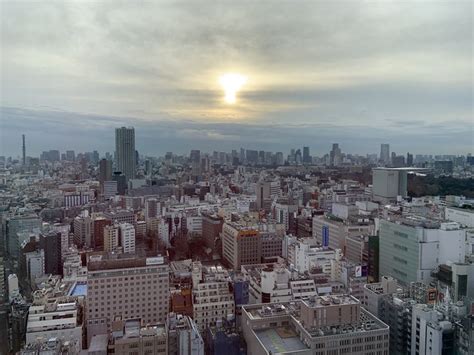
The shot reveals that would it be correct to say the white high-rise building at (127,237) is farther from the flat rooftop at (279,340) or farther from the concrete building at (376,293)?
the flat rooftop at (279,340)

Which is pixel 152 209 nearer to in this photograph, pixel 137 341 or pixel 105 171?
pixel 105 171

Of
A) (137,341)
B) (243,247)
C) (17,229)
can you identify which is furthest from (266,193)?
(137,341)

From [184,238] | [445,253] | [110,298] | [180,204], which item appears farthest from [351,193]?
[110,298]

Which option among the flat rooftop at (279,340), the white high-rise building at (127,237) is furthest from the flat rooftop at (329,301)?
the white high-rise building at (127,237)

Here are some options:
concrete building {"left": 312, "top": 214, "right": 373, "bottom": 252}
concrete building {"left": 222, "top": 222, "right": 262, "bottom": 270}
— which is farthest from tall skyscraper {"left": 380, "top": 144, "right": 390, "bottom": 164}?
concrete building {"left": 222, "top": 222, "right": 262, "bottom": 270}

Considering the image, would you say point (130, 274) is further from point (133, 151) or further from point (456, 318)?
point (133, 151)

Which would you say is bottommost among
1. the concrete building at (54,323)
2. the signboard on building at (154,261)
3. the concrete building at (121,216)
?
the concrete building at (54,323)
